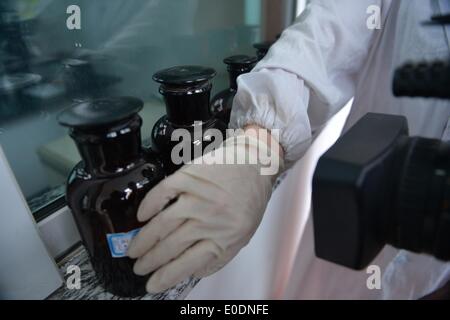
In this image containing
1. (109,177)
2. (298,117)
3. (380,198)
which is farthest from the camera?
(298,117)

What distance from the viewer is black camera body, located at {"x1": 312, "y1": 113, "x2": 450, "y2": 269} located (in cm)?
24

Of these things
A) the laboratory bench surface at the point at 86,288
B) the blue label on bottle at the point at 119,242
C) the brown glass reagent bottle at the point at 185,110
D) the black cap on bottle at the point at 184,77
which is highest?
the black cap on bottle at the point at 184,77

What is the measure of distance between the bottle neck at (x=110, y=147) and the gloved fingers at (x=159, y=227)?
0.07 m

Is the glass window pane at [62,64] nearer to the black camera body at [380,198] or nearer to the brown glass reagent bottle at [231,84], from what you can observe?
the brown glass reagent bottle at [231,84]

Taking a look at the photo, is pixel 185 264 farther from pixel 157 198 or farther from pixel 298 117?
pixel 298 117

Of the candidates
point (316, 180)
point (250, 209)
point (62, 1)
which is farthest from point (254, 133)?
point (62, 1)

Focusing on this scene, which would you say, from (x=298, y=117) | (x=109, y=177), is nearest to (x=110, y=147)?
(x=109, y=177)

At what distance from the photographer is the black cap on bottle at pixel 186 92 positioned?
1.38ft

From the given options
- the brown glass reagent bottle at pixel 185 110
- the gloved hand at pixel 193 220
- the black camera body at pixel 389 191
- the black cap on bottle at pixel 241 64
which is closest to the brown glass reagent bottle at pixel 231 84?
the black cap on bottle at pixel 241 64

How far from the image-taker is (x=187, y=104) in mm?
446

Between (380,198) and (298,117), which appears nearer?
(380,198)

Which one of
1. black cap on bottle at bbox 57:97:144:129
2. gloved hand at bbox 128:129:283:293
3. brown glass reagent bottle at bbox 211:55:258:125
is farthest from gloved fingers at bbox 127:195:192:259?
brown glass reagent bottle at bbox 211:55:258:125

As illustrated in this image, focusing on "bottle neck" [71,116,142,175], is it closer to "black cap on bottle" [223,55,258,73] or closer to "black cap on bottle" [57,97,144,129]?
"black cap on bottle" [57,97,144,129]

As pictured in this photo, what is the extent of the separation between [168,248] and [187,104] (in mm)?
205
